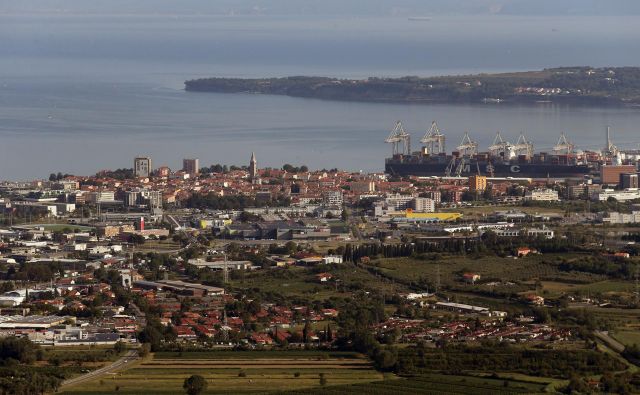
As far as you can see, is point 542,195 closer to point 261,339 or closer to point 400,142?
point 400,142

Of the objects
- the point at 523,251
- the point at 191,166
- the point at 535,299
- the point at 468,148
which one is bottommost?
the point at 535,299

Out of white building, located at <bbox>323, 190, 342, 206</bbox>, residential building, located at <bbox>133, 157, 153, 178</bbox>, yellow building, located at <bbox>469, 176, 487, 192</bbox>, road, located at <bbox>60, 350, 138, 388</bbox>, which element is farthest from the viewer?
residential building, located at <bbox>133, 157, 153, 178</bbox>

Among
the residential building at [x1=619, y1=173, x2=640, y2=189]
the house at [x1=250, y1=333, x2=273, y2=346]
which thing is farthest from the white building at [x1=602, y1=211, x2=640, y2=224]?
the house at [x1=250, y1=333, x2=273, y2=346]

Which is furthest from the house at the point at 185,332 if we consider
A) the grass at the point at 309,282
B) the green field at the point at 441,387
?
the green field at the point at 441,387

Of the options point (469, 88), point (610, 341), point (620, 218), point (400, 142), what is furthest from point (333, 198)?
point (469, 88)

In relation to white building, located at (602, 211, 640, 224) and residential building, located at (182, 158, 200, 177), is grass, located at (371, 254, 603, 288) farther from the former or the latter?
residential building, located at (182, 158, 200, 177)

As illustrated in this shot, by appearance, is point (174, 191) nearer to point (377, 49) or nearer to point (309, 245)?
point (309, 245)
